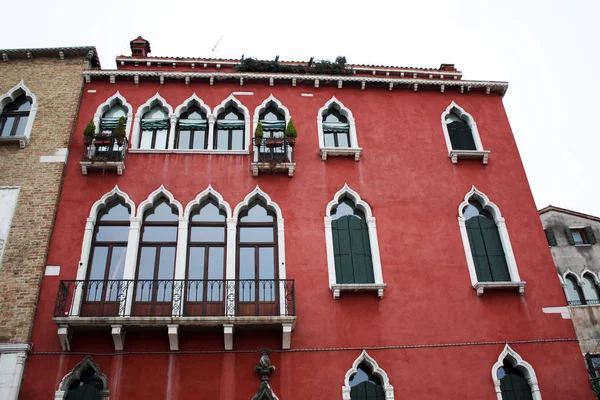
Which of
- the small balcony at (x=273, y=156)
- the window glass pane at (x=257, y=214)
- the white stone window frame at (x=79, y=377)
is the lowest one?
the white stone window frame at (x=79, y=377)

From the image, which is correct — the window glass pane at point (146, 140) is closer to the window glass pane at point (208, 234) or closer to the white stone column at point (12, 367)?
the window glass pane at point (208, 234)

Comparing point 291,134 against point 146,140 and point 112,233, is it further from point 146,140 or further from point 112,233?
point 112,233

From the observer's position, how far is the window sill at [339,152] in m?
13.7

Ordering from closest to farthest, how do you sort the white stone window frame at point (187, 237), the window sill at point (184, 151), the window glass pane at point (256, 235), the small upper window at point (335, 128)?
the white stone window frame at point (187, 237)
the window glass pane at point (256, 235)
the window sill at point (184, 151)
the small upper window at point (335, 128)

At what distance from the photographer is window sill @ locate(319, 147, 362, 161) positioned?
539 inches

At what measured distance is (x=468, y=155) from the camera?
14.1 metres

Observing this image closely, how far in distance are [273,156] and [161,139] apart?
127 inches

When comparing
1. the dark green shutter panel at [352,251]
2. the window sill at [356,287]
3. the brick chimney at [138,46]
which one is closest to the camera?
the window sill at [356,287]

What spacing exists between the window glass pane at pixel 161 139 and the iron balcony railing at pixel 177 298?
4020mm

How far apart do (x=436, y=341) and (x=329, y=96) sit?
7561 millimetres

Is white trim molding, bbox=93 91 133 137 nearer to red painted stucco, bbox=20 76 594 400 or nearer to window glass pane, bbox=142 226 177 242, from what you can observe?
red painted stucco, bbox=20 76 594 400

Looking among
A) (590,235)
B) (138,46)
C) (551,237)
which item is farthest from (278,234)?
(590,235)

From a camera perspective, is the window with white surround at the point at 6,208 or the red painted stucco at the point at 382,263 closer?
the red painted stucco at the point at 382,263

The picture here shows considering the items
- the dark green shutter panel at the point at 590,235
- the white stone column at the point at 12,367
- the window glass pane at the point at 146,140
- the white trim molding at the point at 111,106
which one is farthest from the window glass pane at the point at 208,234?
the dark green shutter panel at the point at 590,235
